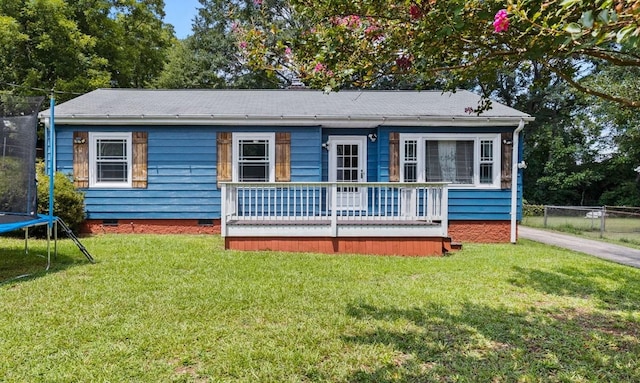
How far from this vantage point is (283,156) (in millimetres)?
9109

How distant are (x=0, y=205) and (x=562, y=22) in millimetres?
6781

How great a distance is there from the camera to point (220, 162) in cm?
909

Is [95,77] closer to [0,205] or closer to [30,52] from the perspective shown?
[30,52]

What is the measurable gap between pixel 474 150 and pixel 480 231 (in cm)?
198

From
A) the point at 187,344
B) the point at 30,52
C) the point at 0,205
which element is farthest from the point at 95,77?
the point at 187,344

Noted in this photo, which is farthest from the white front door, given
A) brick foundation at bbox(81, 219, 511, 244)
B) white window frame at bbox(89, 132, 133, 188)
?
white window frame at bbox(89, 132, 133, 188)

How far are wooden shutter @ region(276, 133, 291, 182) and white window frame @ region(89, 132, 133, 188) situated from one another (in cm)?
349

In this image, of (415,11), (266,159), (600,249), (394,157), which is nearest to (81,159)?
(266,159)

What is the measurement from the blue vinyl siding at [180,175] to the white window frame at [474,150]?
2.11 meters

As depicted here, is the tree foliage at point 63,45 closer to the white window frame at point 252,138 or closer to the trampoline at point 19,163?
the white window frame at point 252,138

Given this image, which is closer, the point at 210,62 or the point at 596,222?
the point at 596,222

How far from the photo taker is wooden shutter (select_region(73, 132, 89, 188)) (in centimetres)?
884

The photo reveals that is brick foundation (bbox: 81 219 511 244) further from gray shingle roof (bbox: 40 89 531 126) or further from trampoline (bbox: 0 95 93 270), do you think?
trampoline (bbox: 0 95 93 270)

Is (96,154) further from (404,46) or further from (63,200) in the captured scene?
(404,46)
